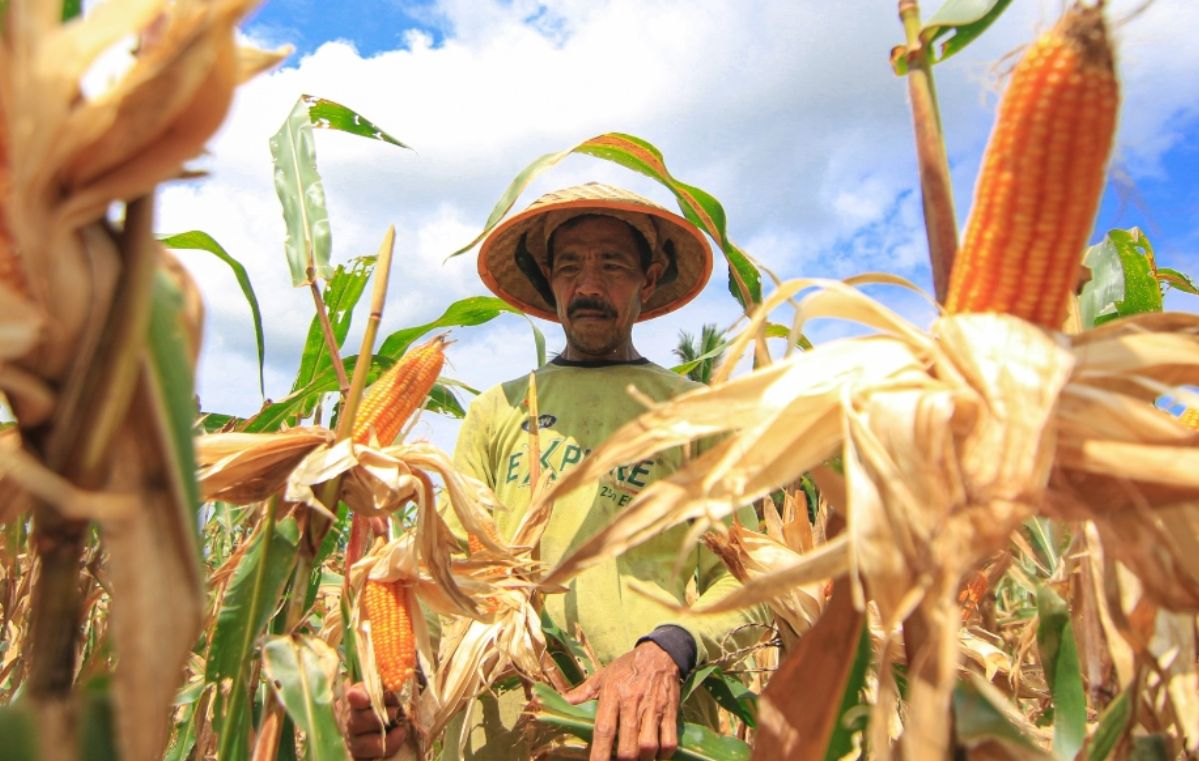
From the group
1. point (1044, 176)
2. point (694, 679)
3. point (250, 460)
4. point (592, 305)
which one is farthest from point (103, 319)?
point (592, 305)

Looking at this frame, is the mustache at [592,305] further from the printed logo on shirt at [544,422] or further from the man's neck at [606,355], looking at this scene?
the printed logo on shirt at [544,422]

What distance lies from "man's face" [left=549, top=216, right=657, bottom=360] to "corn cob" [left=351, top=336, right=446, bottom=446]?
3.16 feet

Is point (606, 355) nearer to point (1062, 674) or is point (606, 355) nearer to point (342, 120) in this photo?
point (342, 120)

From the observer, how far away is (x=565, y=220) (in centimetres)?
293

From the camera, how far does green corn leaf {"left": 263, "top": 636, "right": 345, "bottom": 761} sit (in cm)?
123

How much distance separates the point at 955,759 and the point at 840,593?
7.1 inches

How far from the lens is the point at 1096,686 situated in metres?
1.32

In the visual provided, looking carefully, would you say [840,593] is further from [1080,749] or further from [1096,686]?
[1096,686]

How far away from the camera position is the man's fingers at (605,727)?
1.55 metres

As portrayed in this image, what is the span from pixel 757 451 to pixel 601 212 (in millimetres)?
2138

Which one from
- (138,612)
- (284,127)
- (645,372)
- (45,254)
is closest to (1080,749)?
(138,612)

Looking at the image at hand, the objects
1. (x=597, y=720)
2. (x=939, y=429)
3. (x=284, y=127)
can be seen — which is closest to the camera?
(x=939, y=429)

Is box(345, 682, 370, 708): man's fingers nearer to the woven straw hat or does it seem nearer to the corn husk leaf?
the corn husk leaf

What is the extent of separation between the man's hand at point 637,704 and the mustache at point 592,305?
1.28 metres
